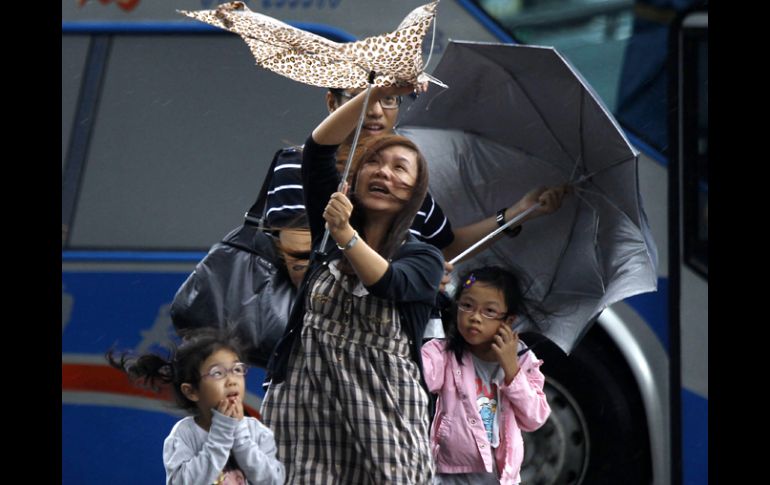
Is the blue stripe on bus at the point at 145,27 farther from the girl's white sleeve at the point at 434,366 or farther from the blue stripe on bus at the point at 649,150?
the girl's white sleeve at the point at 434,366

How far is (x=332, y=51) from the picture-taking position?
Answer: 13.1ft

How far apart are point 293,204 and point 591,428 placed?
2032 mm

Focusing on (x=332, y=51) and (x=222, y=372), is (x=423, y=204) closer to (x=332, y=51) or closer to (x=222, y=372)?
(x=332, y=51)

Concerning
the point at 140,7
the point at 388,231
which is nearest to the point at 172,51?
the point at 140,7

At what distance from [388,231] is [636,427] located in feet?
7.53

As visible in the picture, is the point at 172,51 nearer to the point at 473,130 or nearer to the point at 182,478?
the point at 473,130

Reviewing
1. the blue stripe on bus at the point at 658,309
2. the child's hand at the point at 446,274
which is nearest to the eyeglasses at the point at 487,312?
the child's hand at the point at 446,274

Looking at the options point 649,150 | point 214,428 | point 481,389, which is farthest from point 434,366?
point 649,150

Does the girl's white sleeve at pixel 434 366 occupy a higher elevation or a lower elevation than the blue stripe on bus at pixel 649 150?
lower

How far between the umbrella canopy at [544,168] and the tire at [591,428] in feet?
4.13

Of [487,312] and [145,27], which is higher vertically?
[145,27]

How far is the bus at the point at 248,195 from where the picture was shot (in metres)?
5.77

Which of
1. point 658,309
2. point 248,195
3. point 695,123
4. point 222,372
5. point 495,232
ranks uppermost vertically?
point 695,123

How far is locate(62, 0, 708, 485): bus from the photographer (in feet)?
18.9
